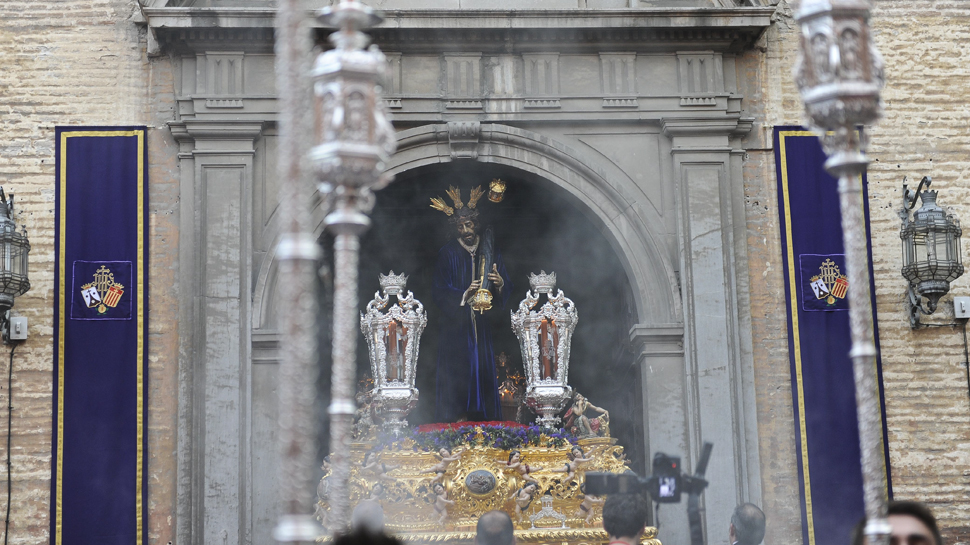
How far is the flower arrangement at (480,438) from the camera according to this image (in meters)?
9.65

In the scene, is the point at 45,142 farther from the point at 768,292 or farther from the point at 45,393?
the point at 768,292

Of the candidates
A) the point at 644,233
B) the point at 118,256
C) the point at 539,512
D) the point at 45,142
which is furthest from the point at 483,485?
the point at 45,142

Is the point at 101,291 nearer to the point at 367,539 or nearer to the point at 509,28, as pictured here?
the point at 509,28

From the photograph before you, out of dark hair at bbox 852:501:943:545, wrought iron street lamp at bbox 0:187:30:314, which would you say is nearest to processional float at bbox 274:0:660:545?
wrought iron street lamp at bbox 0:187:30:314

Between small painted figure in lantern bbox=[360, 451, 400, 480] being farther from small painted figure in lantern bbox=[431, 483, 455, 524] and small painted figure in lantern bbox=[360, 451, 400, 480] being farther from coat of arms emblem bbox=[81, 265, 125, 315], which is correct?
coat of arms emblem bbox=[81, 265, 125, 315]

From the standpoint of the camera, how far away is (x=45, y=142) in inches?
402

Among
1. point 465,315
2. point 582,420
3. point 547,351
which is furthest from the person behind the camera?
point 465,315

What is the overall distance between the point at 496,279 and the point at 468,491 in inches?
91.5

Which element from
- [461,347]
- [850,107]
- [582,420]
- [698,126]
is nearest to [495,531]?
[850,107]

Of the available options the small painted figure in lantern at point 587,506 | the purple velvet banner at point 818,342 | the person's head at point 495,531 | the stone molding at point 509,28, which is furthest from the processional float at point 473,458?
the person's head at point 495,531

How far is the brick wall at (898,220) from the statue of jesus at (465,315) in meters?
2.39

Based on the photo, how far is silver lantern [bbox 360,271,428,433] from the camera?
9977mm

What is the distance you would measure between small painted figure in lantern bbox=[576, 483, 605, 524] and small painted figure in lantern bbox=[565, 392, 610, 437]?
2.14ft

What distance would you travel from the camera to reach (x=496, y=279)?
11062 mm
